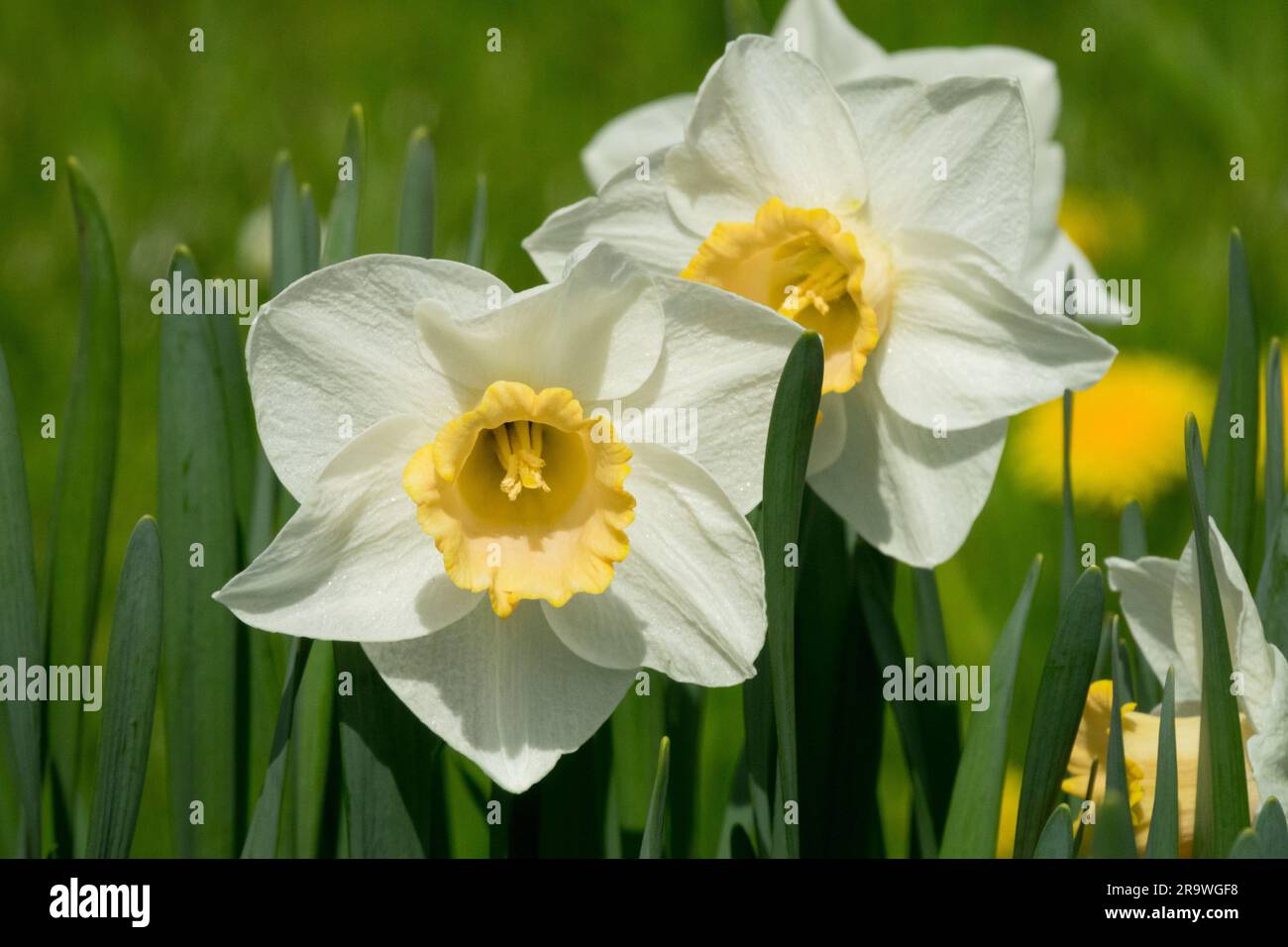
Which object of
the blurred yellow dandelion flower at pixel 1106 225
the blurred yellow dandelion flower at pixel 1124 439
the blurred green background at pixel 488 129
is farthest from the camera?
the blurred yellow dandelion flower at pixel 1106 225

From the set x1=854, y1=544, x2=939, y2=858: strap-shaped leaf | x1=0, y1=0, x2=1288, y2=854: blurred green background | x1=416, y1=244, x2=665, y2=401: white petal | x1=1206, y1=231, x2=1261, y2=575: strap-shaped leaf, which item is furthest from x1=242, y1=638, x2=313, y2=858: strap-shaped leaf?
x1=0, y1=0, x2=1288, y2=854: blurred green background

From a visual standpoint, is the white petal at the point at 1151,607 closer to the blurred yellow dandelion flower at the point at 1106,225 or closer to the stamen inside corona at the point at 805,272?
the stamen inside corona at the point at 805,272

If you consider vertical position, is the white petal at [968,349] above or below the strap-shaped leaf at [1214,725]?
above

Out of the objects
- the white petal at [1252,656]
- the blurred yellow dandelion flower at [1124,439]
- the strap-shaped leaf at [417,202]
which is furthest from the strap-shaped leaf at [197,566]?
the blurred yellow dandelion flower at [1124,439]

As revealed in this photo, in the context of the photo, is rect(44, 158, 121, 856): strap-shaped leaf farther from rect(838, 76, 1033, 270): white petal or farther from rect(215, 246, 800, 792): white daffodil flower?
rect(838, 76, 1033, 270): white petal

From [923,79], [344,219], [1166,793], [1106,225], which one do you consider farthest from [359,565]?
[1106,225]

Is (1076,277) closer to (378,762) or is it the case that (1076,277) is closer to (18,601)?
(378,762)

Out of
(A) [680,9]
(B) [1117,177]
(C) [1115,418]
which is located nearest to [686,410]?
(C) [1115,418]
